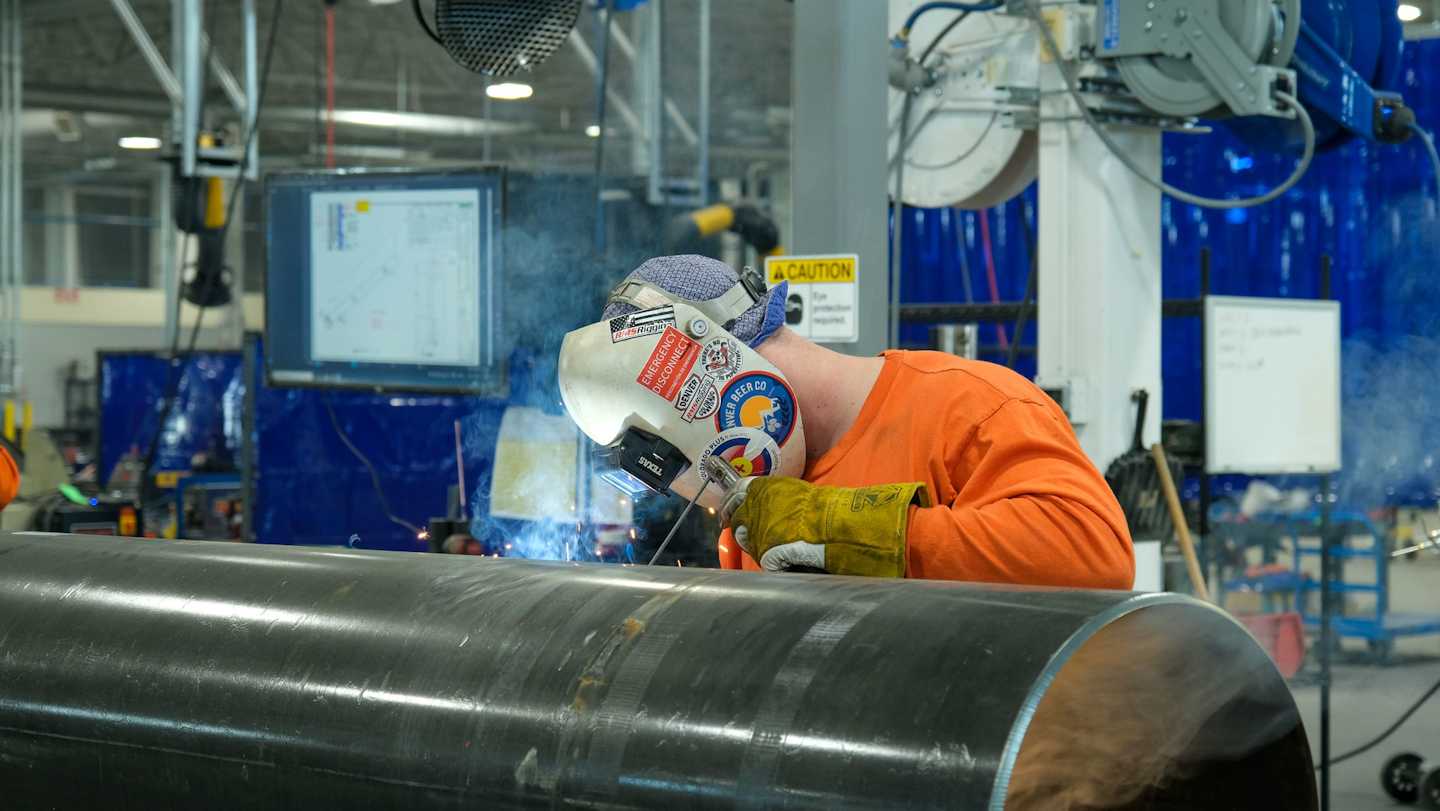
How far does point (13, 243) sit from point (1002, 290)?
4.55 metres

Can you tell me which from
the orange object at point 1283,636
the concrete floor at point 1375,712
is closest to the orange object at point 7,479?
the orange object at point 1283,636

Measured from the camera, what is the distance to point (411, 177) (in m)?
2.93

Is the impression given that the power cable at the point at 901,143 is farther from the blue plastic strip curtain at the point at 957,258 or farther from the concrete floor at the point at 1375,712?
the blue plastic strip curtain at the point at 957,258

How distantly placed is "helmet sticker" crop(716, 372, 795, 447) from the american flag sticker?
10 cm

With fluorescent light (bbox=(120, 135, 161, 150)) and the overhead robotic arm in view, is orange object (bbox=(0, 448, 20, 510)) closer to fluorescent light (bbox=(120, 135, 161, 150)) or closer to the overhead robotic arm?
the overhead robotic arm

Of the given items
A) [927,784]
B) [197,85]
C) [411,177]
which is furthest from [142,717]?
[197,85]

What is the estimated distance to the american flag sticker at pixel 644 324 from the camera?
152cm

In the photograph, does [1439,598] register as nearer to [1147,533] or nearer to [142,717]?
[1147,533]

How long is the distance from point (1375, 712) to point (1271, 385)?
2893 mm

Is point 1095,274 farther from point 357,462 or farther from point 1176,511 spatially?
point 357,462

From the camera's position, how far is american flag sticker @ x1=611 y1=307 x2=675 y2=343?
1.52m

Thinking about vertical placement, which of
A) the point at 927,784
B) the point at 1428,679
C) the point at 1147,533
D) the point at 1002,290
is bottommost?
the point at 1428,679

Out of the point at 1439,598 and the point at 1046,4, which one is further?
the point at 1439,598

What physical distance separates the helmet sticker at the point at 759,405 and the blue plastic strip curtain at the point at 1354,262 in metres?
4.33
